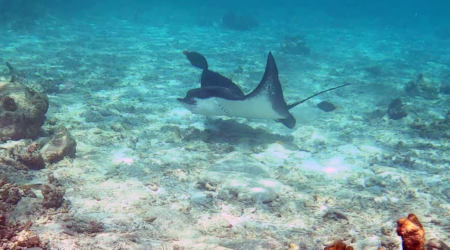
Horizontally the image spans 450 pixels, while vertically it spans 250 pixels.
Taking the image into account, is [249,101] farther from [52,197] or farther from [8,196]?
[8,196]

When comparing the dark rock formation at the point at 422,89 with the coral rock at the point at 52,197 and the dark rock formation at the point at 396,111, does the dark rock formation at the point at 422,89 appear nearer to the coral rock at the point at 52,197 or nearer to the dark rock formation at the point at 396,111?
the dark rock formation at the point at 396,111

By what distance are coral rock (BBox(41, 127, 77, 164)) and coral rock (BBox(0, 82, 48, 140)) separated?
2.23ft

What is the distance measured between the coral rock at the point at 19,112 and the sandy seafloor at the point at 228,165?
1.90 feet

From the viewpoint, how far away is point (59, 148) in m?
4.16

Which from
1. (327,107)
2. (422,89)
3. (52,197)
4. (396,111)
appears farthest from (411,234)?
(422,89)

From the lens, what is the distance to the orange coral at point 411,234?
77.0 inches

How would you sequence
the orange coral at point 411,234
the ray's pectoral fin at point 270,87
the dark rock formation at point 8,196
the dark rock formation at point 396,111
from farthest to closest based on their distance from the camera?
1. the dark rock formation at point 396,111
2. the ray's pectoral fin at point 270,87
3. the dark rock formation at point 8,196
4. the orange coral at point 411,234

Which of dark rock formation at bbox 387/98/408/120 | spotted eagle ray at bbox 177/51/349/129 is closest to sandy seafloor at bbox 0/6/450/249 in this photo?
dark rock formation at bbox 387/98/408/120

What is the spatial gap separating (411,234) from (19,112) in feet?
18.2

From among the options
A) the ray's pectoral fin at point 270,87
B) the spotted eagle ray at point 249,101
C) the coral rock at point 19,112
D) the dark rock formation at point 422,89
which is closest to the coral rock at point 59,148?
the coral rock at point 19,112

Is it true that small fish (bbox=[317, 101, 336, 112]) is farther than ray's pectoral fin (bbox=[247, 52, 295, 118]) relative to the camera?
Yes

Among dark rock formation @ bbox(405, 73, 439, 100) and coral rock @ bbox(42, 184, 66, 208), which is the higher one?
dark rock formation @ bbox(405, 73, 439, 100)

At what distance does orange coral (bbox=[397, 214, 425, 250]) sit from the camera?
77.0 inches

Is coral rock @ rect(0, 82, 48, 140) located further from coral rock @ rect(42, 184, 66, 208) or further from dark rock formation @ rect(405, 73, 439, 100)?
dark rock formation @ rect(405, 73, 439, 100)
